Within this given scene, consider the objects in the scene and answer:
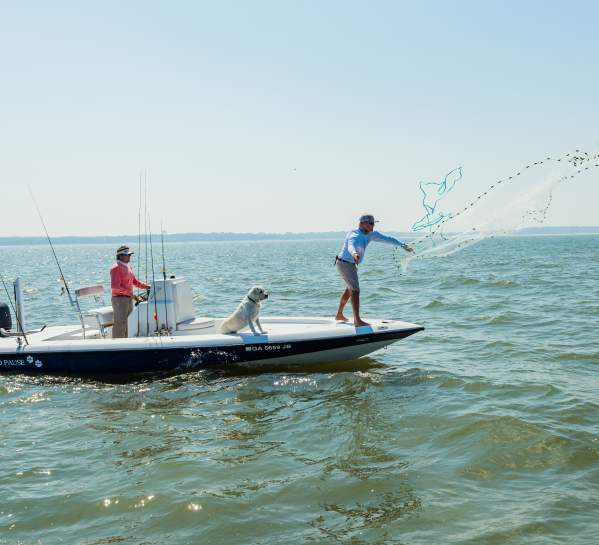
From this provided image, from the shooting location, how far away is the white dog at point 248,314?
10117 mm

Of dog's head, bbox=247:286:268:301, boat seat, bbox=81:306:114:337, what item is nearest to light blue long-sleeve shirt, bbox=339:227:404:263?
dog's head, bbox=247:286:268:301

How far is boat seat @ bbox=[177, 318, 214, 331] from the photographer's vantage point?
11219 mm

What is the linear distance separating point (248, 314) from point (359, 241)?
7.27ft

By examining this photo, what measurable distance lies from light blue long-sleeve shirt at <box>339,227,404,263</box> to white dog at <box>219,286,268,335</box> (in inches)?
58.1

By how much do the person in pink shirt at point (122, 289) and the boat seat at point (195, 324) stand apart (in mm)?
955

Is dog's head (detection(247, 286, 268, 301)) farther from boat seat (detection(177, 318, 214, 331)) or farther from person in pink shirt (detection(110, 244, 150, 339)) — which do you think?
person in pink shirt (detection(110, 244, 150, 339))

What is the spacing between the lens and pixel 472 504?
557 cm

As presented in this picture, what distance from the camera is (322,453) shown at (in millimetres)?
6867

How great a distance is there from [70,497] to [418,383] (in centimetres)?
544

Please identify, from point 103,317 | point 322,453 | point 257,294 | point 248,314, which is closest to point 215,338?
point 248,314

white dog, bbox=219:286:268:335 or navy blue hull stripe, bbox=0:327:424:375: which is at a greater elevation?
white dog, bbox=219:286:268:335

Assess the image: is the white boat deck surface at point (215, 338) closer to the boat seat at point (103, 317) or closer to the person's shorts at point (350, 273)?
the boat seat at point (103, 317)

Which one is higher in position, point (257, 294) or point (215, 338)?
point (257, 294)

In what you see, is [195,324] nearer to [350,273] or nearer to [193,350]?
[193,350]
